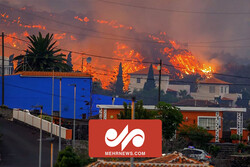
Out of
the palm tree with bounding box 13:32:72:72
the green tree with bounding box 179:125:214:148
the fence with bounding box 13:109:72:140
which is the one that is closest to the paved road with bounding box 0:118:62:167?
the fence with bounding box 13:109:72:140

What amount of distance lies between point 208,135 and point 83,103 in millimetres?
33139

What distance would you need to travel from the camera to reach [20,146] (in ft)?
255

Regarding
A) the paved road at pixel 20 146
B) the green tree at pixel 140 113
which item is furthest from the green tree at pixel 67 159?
the green tree at pixel 140 113

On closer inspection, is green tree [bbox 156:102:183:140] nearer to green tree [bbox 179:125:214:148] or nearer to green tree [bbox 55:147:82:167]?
green tree [bbox 179:125:214:148]

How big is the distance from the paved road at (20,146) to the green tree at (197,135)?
18.4 m

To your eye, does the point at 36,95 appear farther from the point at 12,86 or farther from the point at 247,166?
the point at 247,166

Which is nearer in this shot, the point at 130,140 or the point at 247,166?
the point at 130,140

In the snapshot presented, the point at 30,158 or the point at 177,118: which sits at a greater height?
the point at 177,118

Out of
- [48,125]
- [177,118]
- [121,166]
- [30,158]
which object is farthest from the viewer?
[48,125]

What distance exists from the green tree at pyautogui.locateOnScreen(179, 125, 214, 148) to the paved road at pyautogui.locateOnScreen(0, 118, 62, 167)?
18422mm

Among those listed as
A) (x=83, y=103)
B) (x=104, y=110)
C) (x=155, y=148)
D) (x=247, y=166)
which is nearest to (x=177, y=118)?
(x=104, y=110)

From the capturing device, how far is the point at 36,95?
106250mm

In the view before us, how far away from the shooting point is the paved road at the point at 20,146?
225 feet

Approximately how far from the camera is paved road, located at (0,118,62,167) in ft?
225
